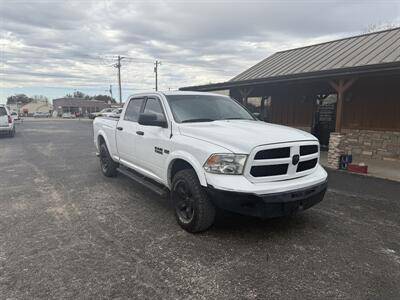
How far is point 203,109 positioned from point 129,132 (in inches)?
62.5

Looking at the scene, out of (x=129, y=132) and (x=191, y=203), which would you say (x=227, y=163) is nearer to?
(x=191, y=203)

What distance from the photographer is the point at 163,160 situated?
15.2 feet

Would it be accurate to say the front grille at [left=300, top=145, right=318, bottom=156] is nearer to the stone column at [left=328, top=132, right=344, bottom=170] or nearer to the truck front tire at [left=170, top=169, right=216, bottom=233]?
the truck front tire at [left=170, top=169, right=216, bottom=233]

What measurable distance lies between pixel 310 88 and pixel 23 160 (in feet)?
36.1

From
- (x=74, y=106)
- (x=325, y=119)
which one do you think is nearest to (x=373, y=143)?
(x=325, y=119)

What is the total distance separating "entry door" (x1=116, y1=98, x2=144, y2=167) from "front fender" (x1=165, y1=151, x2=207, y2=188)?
1.28 meters

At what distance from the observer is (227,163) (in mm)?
3670

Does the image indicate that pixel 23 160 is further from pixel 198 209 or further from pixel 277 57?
pixel 277 57

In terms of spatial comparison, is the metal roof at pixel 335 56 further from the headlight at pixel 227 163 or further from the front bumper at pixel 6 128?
the front bumper at pixel 6 128

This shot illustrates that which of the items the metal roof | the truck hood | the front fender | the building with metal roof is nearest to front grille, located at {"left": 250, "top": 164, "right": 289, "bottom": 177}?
the truck hood

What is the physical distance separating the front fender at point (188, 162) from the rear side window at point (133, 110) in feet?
5.37

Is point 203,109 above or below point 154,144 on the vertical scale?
above

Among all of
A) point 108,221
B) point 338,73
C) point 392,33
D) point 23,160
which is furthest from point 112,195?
point 392,33

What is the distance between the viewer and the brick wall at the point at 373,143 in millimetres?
10516
